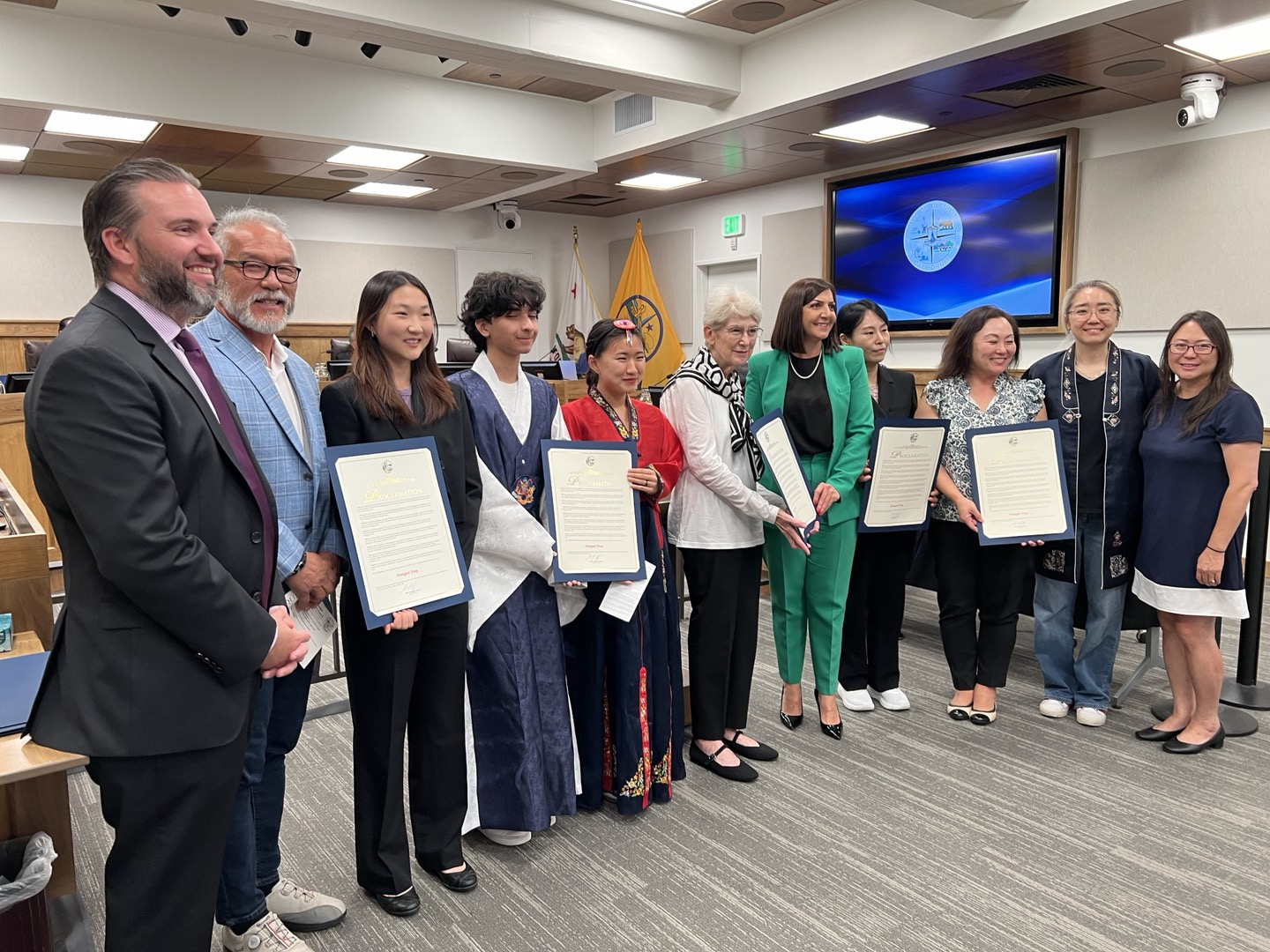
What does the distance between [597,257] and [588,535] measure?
9.09 meters

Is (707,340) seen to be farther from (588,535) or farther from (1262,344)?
(1262,344)

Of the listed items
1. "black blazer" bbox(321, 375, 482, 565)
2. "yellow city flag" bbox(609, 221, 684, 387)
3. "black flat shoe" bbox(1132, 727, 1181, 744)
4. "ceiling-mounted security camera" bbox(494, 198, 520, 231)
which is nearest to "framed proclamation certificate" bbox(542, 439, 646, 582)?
"black blazer" bbox(321, 375, 482, 565)

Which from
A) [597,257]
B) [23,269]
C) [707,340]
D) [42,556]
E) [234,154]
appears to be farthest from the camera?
[597,257]

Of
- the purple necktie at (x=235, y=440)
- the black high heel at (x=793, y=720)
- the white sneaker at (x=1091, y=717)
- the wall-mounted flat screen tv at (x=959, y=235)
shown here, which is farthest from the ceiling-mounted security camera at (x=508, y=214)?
the purple necktie at (x=235, y=440)

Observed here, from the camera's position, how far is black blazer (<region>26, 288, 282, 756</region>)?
122 centimetres

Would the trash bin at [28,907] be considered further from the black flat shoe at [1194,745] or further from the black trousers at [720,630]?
the black flat shoe at [1194,745]

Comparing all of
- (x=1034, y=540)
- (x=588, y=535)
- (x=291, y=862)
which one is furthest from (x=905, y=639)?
(x=291, y=862)

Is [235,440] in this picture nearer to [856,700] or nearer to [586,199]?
[856,700]

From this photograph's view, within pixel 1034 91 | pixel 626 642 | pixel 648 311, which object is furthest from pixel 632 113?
pixel 626 642

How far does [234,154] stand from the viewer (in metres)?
6.94

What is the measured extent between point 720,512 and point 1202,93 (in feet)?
14.6

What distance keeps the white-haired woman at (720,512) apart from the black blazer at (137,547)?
158 centimetres

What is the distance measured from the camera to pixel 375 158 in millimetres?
7234

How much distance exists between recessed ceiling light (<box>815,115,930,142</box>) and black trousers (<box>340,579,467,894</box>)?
5299mm
